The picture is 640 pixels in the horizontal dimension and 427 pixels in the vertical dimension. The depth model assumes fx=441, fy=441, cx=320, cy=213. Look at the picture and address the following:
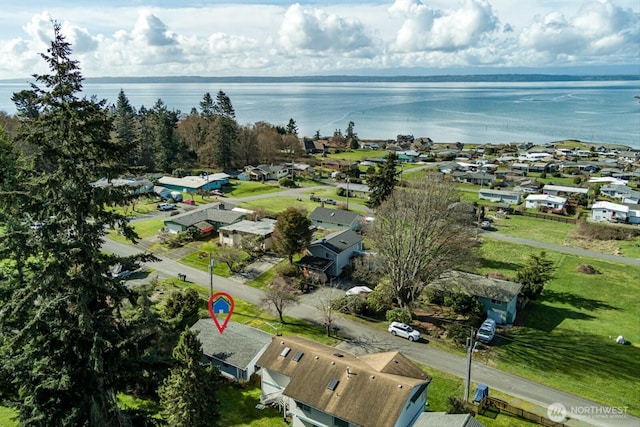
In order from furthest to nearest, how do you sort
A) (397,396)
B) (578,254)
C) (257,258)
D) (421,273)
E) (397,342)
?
(578,254), (257,258), (421,273), (397,342), (397,396)

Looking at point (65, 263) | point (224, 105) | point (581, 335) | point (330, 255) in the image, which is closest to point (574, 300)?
point (581, 335)

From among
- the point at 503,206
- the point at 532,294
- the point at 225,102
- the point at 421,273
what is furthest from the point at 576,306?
the point at 225,102

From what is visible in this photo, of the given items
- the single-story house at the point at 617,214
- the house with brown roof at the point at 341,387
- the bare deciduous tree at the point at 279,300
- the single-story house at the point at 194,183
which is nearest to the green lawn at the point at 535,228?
the single-story house at the point at 617,214

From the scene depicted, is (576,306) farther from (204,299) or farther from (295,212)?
(204,299)

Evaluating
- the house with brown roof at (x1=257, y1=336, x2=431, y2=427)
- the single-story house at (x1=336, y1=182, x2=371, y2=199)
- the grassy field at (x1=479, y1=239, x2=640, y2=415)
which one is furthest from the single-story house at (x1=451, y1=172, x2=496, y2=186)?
the house with brown roof at (x1=257, y1=336, x2=431, y2=427)

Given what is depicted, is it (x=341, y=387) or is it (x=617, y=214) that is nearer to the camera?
(x=341, y=387)

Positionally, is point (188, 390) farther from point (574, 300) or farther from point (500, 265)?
point (500, 265)
